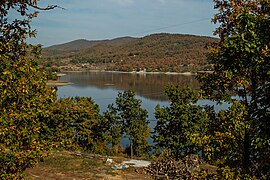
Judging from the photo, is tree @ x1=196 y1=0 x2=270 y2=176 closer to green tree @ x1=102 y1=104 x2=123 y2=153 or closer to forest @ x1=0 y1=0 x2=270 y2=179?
forest @ x1=0 y1=0 x2=270 y2=179

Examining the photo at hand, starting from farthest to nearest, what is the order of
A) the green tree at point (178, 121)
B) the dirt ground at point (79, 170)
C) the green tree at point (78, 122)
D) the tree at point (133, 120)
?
1. the tree at point (133, 120)
2. the green tree at point (78, 122)
3. the green tree at point (178, 121)
4. the dirt ground at point (79, 170)

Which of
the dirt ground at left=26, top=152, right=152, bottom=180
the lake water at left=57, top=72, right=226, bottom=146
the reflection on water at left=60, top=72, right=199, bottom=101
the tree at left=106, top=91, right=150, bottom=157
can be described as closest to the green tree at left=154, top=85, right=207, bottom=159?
the tree at left=106, top=91, right=150, bottom=157

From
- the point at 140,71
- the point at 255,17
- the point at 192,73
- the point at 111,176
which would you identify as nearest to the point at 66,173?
the point at 111,176

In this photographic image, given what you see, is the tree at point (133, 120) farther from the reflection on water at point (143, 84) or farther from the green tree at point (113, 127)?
the reflection on water at point (143, 84)

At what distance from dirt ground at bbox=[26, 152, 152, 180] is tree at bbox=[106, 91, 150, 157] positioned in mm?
16413

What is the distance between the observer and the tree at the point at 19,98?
485 cm

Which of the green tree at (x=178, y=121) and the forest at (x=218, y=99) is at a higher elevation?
the forest at (x=218, y=99)

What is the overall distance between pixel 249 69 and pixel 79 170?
529 inches

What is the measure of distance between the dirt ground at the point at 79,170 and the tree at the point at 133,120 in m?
16.4

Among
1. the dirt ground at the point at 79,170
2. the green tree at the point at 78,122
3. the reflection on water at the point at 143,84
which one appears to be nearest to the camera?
the dirt ground at the point at 79,170

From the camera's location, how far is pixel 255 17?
233 inches

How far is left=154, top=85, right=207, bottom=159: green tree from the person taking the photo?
2928 cm

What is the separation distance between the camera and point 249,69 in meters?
6.75

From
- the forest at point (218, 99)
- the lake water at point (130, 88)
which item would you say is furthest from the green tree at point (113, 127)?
the forest at point (218, 99)
